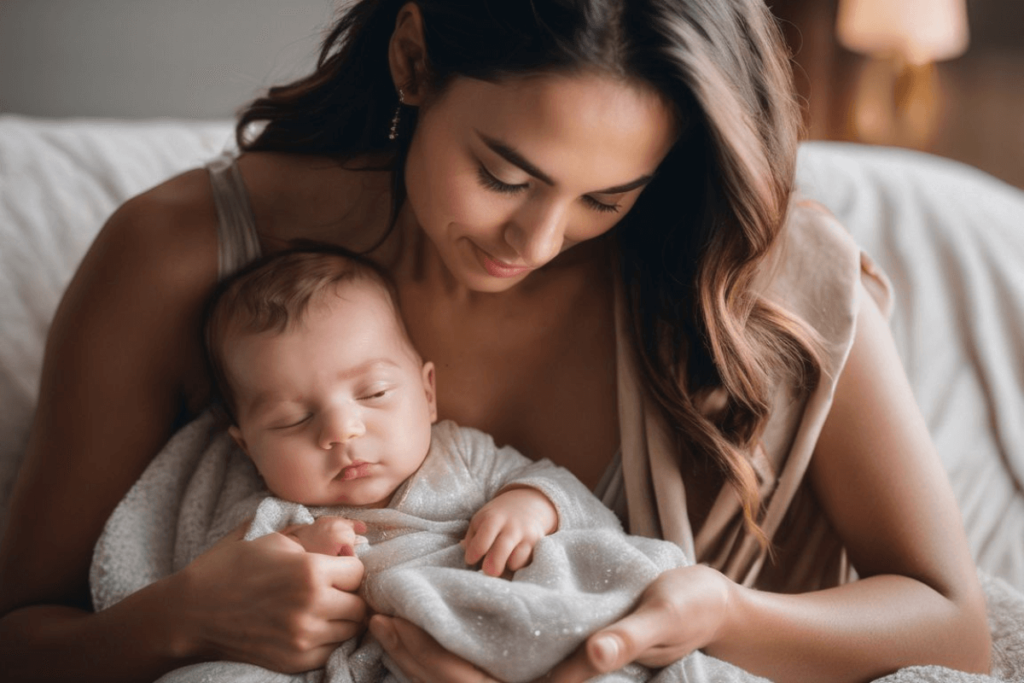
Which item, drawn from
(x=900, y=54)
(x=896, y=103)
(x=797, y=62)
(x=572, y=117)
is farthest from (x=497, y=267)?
(x=896, y=103)

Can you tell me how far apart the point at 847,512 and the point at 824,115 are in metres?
2.63

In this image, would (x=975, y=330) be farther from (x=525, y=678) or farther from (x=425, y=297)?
(x=525, y=678)

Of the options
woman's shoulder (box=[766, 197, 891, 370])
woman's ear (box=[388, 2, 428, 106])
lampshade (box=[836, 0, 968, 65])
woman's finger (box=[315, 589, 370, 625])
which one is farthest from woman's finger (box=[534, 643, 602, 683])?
lampshade (box=[836, 0, 968, 65])

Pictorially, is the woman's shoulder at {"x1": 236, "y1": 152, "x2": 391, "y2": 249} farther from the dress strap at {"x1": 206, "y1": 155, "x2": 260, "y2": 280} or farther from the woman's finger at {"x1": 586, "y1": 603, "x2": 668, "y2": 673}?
the woman's finger at {"x1": 586, "y1": 603, "x2": 668, "y2": 673}

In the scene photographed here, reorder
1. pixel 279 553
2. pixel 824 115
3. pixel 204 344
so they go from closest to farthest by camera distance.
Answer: pixel 279 553
pixel 204 344
pixel 824 115

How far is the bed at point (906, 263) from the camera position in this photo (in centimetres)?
161

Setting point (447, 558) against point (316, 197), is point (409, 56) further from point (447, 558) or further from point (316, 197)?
point (447, 558)

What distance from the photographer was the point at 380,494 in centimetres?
122

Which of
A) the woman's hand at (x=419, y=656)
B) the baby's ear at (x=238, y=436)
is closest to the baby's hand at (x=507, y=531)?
the woman's hand at (x=419, y=656)

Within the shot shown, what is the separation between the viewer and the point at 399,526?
3.92ft

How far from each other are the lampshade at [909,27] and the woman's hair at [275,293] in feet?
7.85

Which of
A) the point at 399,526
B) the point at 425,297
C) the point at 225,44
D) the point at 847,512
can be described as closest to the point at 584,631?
the point at 399,526

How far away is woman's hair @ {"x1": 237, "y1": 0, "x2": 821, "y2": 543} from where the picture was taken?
1.06 meters

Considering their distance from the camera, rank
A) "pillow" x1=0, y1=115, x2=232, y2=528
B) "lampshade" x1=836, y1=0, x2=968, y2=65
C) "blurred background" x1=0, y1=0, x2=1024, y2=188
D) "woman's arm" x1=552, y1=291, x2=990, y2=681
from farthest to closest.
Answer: "lampshade" x1=836, y1=0, x2=968, y2=65 → "blurred background" x1=0, y1=0, x2=1024, y2=188 → "pillow" x1=0, y1=115, x2=232, y2=528 → "woman's arm" x1=552, y1=291, x2=990, y2=681
